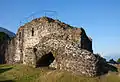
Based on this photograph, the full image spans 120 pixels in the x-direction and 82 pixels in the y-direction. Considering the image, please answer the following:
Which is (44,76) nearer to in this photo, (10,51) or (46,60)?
(46,60)

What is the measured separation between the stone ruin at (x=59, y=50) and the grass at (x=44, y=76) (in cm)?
99

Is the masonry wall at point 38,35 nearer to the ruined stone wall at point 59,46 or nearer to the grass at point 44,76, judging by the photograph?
the ruined stone wall at point 59,46

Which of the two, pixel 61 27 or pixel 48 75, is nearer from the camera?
pixel 48 75

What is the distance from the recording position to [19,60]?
43438 mm

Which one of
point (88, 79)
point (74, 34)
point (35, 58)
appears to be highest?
point (74, 34)

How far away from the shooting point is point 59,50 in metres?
26.2

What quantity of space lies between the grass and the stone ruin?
995 millimetres

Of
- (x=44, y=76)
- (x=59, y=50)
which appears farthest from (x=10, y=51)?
(x=44, y=76)

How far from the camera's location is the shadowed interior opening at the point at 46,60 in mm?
27800

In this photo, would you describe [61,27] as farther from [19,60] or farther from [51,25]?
[19,60]

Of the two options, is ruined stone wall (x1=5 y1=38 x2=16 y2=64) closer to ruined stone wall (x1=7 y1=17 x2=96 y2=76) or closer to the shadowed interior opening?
ruined stone wall (x1=7 y1=17 x2=96 y2=76)

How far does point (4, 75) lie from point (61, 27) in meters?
10.4

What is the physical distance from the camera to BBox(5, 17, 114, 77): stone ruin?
24078 mm

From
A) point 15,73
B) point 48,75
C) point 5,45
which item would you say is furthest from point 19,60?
point 48,75
